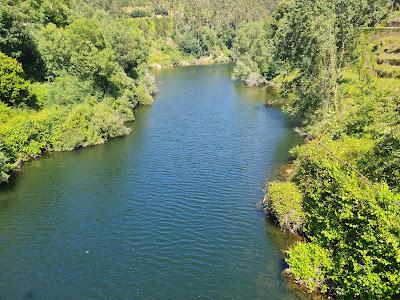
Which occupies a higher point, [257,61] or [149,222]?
[257,61]

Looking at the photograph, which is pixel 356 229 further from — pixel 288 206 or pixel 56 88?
pixel 56 88

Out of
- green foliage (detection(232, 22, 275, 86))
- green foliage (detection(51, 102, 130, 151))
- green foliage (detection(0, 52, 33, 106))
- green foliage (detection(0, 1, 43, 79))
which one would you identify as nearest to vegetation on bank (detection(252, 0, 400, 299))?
green foliage (detection(51, 102, 130, 151))

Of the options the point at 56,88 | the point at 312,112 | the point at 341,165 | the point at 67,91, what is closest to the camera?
the point at 341,165

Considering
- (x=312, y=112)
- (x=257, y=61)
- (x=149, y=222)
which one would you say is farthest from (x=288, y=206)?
(x=257, y=61)

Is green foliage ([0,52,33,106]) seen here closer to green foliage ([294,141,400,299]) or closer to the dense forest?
the dense forest

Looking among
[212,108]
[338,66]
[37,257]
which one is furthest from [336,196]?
[212,108]

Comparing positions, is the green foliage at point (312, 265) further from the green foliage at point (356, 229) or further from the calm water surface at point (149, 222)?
the calm water surface at point (149, 222)
